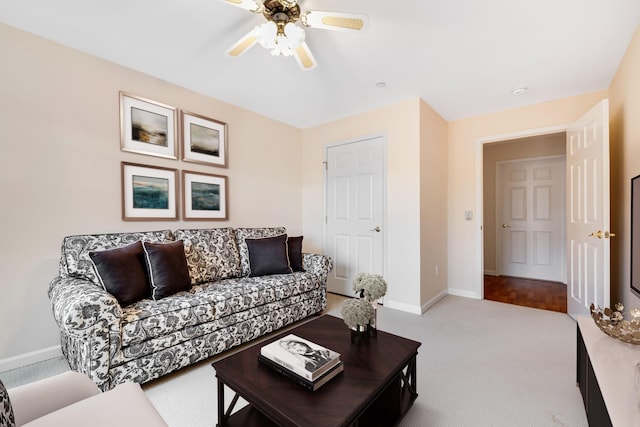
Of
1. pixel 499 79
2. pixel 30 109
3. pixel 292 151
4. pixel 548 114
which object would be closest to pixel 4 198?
pixel 30 109

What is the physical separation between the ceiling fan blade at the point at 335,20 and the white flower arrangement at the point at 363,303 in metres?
1.47

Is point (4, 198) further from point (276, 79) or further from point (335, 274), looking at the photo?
point (335, 274)

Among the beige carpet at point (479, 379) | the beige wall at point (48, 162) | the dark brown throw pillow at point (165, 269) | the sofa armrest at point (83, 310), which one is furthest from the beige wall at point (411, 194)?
the sofa armrest at point (83, 310)

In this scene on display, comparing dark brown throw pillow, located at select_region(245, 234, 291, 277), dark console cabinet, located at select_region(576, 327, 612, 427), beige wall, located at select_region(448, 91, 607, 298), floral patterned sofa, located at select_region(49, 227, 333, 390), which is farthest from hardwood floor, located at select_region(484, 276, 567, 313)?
dark brown throw pillow, located at select_region(245, 234, 291, 277)

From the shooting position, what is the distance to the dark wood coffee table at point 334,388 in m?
1.02

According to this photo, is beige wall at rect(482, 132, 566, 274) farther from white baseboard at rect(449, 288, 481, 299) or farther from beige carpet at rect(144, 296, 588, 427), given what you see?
beige carpet at rect(144, 296, 588, 427)

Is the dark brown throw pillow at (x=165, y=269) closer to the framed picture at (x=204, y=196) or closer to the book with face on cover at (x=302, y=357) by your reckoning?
the framed picture at (x=204, y=196)

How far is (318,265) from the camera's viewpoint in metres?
2.97

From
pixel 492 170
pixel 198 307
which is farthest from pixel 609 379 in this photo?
pixel 492 170

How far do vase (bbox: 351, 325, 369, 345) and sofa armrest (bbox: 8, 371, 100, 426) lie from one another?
3.69ft

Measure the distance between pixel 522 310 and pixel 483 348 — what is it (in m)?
1.31

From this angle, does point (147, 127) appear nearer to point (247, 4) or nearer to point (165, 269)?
point (165, 269)

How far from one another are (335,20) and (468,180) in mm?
2868

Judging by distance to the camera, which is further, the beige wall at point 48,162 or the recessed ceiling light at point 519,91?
the recessed ceiling light at point 519,91
